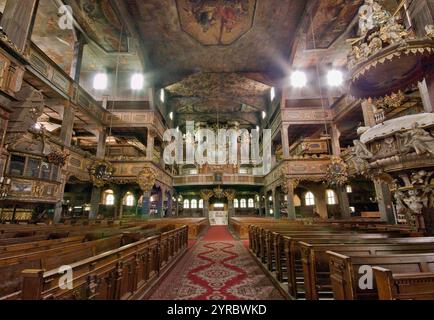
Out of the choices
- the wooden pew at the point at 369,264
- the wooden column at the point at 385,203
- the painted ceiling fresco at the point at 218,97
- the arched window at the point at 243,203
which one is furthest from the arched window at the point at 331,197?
the wooden pew at the point at 369,264

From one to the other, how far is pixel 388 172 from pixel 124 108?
49.7 ft

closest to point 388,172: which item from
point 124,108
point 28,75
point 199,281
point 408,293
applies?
point 408,293

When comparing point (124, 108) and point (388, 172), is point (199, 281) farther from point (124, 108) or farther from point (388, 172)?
point (124, 108)

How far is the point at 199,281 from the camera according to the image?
13.0 feet

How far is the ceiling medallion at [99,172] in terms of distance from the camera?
11477 mm

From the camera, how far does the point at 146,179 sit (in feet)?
42.4

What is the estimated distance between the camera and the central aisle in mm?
3296

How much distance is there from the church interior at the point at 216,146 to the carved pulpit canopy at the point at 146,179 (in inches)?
3.5

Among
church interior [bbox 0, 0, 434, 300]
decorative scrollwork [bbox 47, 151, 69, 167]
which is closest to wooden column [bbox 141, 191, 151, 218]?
church interior [bbox 0, 0, 434, 300]

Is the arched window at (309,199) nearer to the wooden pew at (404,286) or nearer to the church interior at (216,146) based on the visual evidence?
the church interior at (216,146)

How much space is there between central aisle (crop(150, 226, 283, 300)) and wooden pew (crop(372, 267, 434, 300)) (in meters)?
2.15

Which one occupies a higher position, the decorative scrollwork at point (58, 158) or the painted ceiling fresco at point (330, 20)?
the painted ceiling fresco at point (330, 20)

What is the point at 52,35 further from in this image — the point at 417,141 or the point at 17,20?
the point at 417,141

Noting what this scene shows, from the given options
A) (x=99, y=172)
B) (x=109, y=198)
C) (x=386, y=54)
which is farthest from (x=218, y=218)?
(x=386, y=54)
